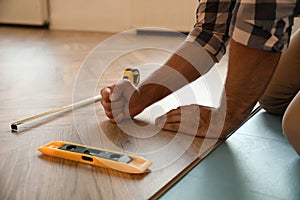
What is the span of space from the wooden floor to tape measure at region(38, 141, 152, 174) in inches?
0.5

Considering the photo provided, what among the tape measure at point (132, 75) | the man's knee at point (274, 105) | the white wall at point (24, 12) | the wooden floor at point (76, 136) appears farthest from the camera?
the white wall at point (24, 12)

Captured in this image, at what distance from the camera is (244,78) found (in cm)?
93

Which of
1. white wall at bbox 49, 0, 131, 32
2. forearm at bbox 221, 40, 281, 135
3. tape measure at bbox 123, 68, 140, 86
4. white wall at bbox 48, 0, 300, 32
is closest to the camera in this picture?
forearm at bbox 221, 40, 281, 135

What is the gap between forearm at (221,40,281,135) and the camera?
2.97ft

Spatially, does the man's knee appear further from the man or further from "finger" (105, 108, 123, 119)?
"finger" (105, 108, 123, 119)

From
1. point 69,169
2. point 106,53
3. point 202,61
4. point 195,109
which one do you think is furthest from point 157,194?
point 106,53

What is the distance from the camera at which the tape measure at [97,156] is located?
2.70 feet

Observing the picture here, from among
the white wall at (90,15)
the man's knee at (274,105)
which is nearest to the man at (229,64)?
the man's knee at (274,105)

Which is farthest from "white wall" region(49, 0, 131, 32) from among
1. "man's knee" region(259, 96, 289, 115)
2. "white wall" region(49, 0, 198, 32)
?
"man's knee" region(259, 96, 289, 115)

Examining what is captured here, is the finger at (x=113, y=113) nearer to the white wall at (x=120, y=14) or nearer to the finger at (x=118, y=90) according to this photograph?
the finger at (x=118, y=90)

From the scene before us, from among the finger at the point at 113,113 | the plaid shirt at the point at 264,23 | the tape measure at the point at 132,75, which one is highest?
the plaid shirt at the point at 264,23

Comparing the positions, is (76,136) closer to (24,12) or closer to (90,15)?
(90,15)

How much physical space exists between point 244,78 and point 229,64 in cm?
5

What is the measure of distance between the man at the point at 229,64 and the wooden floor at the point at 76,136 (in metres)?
0.05
